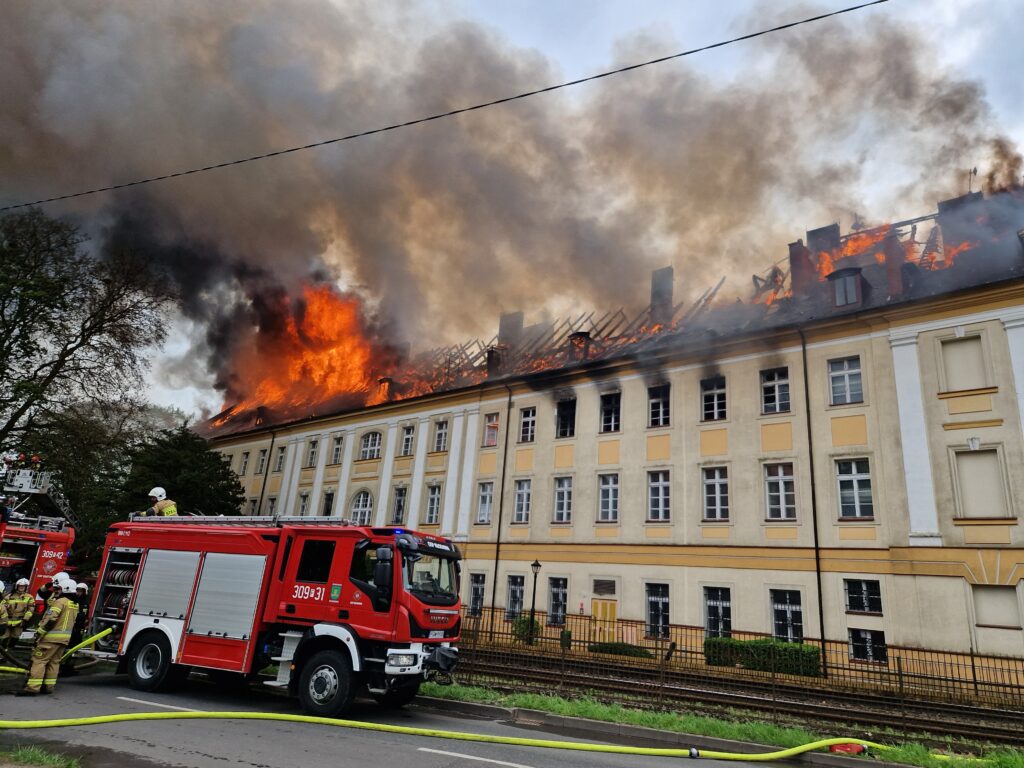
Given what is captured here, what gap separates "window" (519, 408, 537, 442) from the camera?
27.3 m

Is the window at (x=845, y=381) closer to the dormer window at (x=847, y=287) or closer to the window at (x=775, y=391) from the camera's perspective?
the window at (x=775, y=391)

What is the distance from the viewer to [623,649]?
2045cm

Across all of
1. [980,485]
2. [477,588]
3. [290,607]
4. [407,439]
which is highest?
[407,439]

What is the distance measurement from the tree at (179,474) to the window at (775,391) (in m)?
24.4

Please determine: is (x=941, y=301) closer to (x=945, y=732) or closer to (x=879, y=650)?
(x=879, y=650)

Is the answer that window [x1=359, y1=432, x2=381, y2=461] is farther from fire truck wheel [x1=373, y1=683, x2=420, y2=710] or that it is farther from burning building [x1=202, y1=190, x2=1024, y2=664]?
fire truck wheel [x1=373, y1=683, x2=420, y2=710]

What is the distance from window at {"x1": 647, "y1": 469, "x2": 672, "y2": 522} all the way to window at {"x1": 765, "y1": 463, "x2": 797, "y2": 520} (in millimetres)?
3372

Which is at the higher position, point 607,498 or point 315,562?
point 607,498

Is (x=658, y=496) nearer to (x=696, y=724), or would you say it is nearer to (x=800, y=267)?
(x=800, y=267)

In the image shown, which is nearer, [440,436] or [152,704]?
[152,704]

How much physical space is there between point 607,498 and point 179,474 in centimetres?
1933

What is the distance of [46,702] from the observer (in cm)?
948

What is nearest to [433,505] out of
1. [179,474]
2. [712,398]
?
[179,474]

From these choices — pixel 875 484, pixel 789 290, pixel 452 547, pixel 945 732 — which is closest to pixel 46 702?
pixel 452 547
